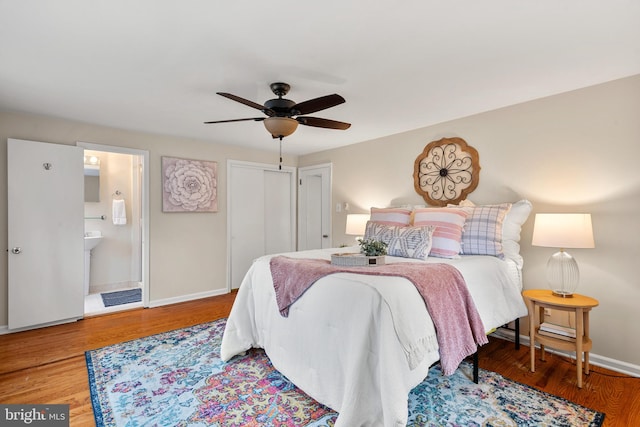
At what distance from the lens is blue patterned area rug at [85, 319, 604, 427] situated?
1835 mm

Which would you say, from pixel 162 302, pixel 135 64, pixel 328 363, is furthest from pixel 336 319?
pixel 162 302

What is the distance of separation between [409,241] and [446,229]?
356 millimetres

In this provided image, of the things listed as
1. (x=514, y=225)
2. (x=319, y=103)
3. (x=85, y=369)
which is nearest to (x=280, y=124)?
(x=319, y=103)

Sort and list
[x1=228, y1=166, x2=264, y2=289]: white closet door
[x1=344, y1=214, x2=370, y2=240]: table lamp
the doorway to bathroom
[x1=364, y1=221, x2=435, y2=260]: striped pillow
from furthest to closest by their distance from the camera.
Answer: [x1=228, y1=166, x2=264, y2=289]: white closet door < the doorway to bathroom < [x1=344, y1=214, x2=370, y2=240]: table lamp < [x1=364, y1=221, x2=435, y2=260]: striped pillow

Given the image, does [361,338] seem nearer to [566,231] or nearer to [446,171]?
[566,231]

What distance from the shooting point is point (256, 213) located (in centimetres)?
515

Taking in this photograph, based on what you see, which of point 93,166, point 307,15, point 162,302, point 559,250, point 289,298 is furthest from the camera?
point 93,166

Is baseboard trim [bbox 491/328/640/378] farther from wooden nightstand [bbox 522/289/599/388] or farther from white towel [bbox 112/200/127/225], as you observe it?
white towel [bbox 112/200/127/225]

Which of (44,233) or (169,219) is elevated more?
(169,219)

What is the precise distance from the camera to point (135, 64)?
2180mm

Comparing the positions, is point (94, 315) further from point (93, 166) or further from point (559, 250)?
point (559, 250)

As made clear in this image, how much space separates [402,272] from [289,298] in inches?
30.7

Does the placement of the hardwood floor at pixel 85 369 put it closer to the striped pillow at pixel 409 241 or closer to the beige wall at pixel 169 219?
the beige wall at pixel 169 219

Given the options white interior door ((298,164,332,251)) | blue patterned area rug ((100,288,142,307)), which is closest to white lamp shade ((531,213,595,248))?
white interior door ((298,164,332,251))
